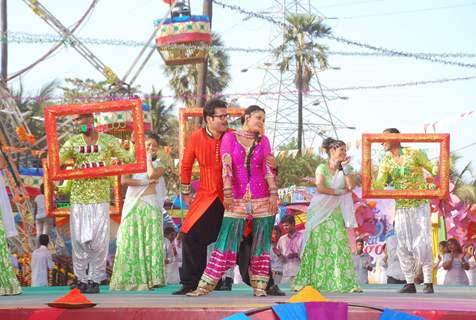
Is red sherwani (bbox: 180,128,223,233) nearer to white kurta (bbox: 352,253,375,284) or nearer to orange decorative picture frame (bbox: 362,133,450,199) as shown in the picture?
orange decorative picture frame (bbox: 362,133,450,199)

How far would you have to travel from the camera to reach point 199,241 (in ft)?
29.8

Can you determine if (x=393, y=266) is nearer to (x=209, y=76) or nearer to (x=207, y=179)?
(x=207, y=179)

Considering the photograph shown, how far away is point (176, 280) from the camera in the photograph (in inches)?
618

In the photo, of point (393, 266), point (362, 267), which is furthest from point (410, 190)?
point (362, 267)

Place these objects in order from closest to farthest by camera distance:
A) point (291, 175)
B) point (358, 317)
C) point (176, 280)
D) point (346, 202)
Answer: point (358, 317), point (346, 202), point (176, 280), point (291, 175)

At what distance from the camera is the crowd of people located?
8633mm

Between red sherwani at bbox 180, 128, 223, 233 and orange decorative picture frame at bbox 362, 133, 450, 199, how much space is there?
83.1 inches

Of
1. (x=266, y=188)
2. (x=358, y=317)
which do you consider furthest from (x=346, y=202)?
(x=358, y=317)

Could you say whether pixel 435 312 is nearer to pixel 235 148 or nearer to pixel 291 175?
pixel 235 148

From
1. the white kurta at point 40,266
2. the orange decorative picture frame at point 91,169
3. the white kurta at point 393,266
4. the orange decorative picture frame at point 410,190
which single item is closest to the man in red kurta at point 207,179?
the orange decorative picture frame at point 91,169

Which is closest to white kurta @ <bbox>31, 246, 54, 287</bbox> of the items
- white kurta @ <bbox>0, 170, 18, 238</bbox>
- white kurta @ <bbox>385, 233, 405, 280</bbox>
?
white kurta @ <bbox>385, 233, 405, 280</bbox>

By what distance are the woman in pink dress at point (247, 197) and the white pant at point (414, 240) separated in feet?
6.76

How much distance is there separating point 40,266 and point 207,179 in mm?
7134

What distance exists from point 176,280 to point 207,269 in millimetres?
7057
